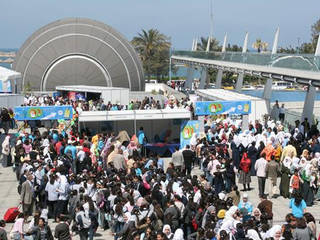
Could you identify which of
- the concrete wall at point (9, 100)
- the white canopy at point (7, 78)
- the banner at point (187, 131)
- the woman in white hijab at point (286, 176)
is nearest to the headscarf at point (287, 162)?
the woman in white hijab at point (286, 176)

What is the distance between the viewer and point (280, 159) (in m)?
21.5

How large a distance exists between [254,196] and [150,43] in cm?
7653

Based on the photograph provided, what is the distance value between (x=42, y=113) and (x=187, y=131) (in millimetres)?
6531

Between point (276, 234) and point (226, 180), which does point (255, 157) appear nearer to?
point (226, 180)

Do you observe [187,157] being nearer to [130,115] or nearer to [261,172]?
[261,172]

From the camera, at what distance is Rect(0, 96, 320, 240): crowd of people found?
502 inches

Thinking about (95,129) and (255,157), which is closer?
(255,157)

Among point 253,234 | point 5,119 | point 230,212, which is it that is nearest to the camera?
point 253,234

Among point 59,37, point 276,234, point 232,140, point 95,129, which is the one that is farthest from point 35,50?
point 276,234

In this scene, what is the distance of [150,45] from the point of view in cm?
9500

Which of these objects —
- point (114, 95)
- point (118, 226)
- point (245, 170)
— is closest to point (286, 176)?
point (245, 170)

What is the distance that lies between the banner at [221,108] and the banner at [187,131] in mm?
669

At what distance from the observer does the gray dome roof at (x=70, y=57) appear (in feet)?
175

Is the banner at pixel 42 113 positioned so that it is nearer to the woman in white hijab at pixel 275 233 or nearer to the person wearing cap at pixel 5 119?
the person wearing cap at pixel 5 119
